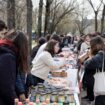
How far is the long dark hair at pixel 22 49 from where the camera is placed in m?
4.37

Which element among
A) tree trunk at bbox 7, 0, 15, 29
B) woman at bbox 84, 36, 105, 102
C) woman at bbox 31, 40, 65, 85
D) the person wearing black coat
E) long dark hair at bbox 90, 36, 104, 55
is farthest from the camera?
tree trunk at bbox 7, 0, 15, 29

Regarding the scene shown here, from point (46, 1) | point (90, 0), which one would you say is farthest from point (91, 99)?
point (90, 0)

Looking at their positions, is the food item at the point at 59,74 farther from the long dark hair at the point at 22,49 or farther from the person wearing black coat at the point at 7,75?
the person wearing black coat at the point at 7,75

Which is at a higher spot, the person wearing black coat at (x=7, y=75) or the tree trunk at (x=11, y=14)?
the tree trunk at (x=11, y=14)

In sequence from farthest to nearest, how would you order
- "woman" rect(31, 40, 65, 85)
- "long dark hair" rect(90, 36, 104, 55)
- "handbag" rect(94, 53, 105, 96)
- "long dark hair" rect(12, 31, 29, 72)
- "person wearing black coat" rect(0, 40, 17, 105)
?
"woman" rect(31, 40, 65, 85) < "long dark hair" rect(90, 36, 104, 55) < "handbag" rect(94, 53, 105, 96) < "long dark hair" rect(12, 31, 29, 72) < "person wearing black coat" rect(0, 40, 17, 105)

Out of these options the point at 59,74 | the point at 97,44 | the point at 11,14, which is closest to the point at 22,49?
the point at 97,44

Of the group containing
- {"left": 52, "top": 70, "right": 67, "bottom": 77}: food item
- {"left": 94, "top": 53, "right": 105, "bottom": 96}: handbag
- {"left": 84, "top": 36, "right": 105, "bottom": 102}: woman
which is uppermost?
{"left": 84, "top": 36, "right": 105, "bottom": 102}: woman

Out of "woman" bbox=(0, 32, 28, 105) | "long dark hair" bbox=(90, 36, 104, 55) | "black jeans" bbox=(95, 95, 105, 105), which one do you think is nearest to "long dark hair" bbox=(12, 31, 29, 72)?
"woman" bbox=(0, 32, 28, 105)

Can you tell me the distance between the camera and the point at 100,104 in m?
7.18

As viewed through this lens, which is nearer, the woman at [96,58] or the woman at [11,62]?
the woman at [11,62]

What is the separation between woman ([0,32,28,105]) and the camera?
4172 mm

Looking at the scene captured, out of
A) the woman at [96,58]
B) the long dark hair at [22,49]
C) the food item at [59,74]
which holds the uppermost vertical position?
the long dark hair at [22,49]

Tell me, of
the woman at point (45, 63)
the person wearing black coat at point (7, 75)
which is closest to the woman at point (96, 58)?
the woman at point (45, 63)

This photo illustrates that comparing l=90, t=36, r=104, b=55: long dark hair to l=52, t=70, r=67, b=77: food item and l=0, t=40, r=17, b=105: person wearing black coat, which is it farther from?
l=0, t=40, r=17, b=105: person wearing black coat
